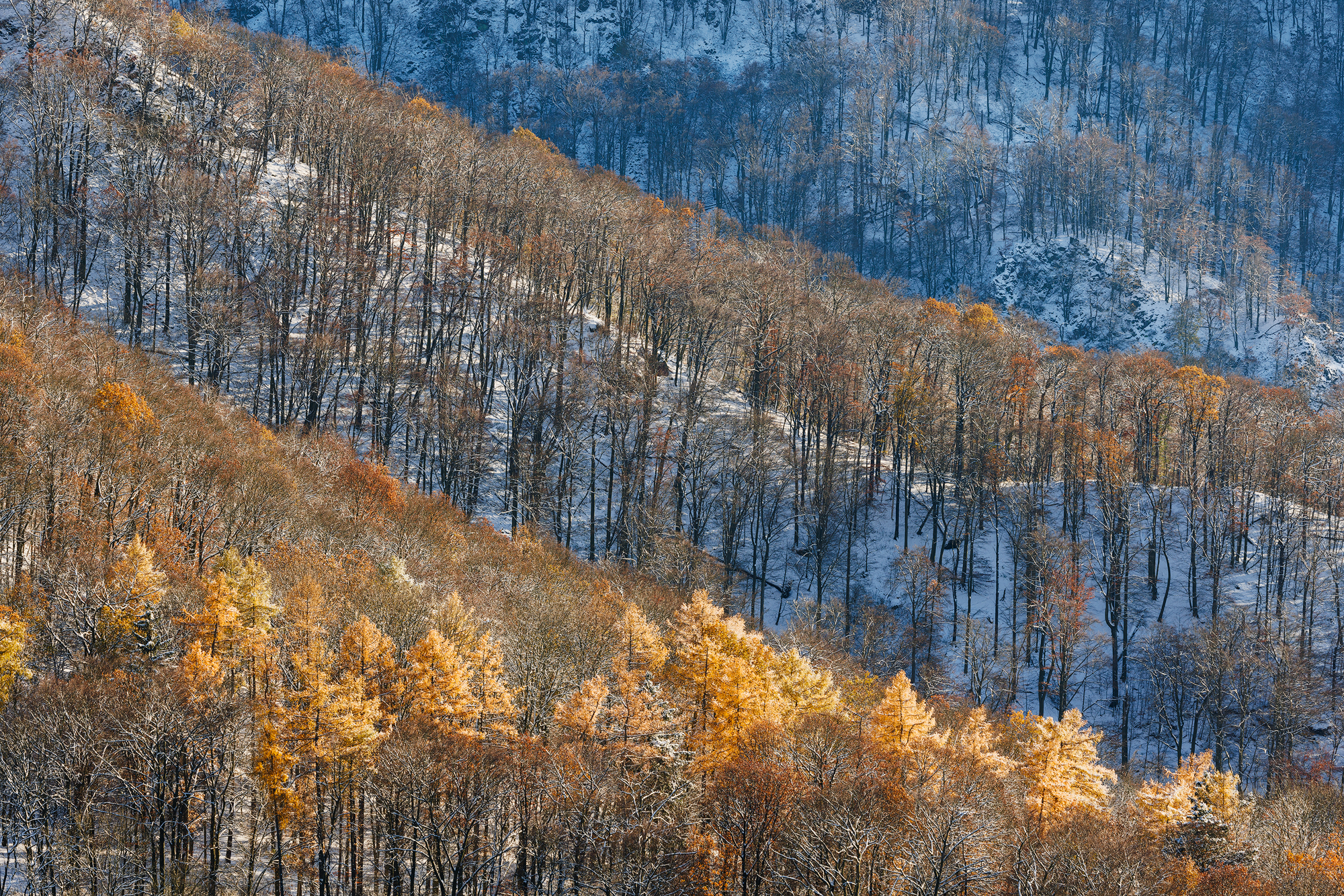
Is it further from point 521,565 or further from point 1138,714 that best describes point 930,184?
point 521,565

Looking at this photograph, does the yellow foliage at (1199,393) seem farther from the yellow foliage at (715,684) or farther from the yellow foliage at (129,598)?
the yellow foliage at (129,598)

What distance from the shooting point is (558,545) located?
60.9m

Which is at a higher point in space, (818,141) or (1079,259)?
(818,141)

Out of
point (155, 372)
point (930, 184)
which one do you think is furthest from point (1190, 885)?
point (930, 184)

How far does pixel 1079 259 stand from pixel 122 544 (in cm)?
13084

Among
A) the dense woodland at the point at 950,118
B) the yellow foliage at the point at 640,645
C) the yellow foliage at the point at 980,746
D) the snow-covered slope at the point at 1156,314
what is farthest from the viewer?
the dense woodland at the point at 950,118

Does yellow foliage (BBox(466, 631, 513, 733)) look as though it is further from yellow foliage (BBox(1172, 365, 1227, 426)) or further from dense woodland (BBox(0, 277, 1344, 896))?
yellow foliage (BBox(1172, 365, 1227, 426))

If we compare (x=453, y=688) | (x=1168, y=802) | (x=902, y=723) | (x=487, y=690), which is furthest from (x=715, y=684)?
(x=1168, y=802)

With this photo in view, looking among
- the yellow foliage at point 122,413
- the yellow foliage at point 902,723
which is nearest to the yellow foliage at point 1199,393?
the yellow foliage at point 902,723

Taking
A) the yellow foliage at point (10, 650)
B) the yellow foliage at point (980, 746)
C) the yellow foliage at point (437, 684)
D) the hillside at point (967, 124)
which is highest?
the hillside at point (967, 124)

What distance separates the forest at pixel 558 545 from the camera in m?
34.1

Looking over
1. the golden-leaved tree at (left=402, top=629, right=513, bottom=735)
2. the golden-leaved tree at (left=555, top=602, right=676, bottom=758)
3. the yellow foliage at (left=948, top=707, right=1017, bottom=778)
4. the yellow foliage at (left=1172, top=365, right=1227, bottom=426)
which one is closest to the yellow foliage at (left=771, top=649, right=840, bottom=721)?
the yellow foliage at (left=948, top=707, right=1017, bottom=778)

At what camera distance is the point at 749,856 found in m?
35.0

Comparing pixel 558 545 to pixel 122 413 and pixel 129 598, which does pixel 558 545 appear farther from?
pixel 129 598
